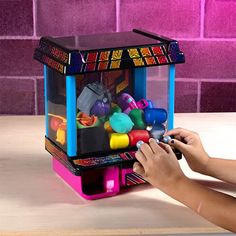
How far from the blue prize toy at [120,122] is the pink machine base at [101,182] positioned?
73 mm

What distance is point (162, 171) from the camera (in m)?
1.06

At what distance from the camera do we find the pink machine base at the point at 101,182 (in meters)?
1.14

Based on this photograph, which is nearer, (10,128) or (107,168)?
(107,168)

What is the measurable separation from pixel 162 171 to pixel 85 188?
6.9 inches

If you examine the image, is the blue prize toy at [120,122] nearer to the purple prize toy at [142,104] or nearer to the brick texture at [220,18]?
the purple prize toy at [142,104]

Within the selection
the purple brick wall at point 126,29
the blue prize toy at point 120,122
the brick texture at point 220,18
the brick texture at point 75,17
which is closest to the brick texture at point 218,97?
the purple brick wall at point 126,29

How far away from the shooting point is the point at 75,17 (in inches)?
70.1

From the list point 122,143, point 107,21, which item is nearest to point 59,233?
point 122,143

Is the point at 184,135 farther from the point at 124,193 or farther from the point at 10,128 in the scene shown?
the point at 10,128

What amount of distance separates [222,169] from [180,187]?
185mm

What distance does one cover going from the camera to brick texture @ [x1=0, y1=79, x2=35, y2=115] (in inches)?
71.8

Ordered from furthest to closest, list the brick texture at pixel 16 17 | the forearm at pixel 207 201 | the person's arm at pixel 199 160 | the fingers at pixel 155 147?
1. the brick texture at pixel 16 17
2. the person's arm at pixel 199 160
3. the fingers at pixel 155 147
4. the forearm at pixel 207 201

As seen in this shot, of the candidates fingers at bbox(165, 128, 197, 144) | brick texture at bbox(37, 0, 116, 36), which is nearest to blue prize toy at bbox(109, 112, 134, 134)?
fingers at bbox(165, 128, 197, 144)

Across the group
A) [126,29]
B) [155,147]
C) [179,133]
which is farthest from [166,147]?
[126,29]
